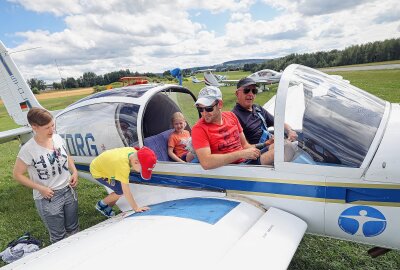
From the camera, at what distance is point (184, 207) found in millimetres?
2779

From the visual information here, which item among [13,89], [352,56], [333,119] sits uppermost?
[13,89]

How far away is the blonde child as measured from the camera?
12.0 feet

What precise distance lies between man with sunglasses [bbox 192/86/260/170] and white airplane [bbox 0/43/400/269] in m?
0.12

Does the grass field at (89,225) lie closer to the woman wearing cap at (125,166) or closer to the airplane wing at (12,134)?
the airplane wing at (12,134)

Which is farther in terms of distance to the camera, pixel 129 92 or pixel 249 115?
pixel 129 92

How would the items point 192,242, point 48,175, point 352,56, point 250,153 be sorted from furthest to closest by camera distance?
point 352,56 < point 48,175 < point 250,153 < point 192,242

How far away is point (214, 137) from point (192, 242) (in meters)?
1.19

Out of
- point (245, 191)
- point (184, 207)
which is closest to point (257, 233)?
point (245, 191)

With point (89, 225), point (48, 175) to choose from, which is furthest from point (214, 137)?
point (89, 225)

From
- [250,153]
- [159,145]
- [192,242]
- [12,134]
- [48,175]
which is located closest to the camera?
[192,242]

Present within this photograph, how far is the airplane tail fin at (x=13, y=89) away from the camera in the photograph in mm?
5777

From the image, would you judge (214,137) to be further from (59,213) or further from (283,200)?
(59,213)

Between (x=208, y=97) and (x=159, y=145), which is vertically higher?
(x=208, y=97)

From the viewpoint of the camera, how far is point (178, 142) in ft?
12.4
